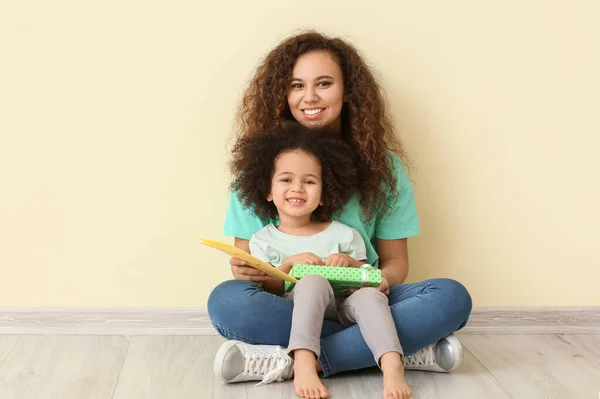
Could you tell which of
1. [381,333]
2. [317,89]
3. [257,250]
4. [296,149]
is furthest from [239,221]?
[381,333]

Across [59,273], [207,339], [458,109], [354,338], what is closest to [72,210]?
[59,273]

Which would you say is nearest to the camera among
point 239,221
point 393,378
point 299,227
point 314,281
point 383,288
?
point 393,378

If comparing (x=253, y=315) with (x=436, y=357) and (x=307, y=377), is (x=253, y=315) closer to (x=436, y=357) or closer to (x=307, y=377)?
(x=307, y=377)

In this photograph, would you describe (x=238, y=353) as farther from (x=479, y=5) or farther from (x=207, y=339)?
(x=479, y=5)

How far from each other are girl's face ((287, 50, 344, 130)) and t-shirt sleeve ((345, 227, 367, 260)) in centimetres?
28

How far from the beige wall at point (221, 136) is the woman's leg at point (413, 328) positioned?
403mm

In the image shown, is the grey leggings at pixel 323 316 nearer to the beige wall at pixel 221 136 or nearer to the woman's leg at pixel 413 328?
the woman's leg at pixel 413 328

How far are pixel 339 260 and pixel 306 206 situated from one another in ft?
0.49

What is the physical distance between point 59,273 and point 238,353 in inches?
25.2

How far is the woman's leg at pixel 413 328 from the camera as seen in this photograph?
5.19ft

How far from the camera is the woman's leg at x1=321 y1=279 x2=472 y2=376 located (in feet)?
5.19

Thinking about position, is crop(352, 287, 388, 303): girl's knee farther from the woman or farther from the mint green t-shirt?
the mint green t-shirt

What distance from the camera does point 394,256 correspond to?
1.91m

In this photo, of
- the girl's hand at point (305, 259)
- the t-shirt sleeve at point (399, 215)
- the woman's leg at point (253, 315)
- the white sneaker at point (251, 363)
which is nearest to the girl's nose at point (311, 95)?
the t-shirt sleeve at point (399, 215)
